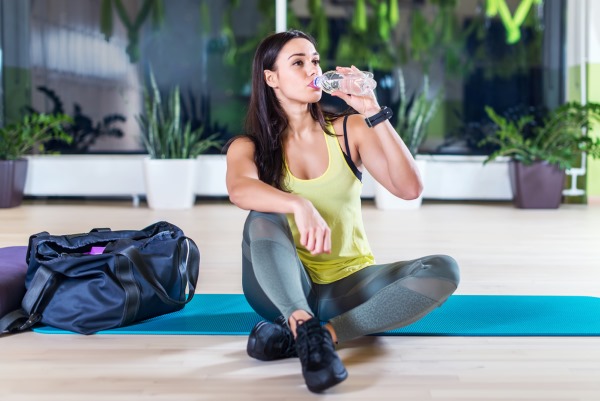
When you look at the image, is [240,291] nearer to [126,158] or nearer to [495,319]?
[495,319]

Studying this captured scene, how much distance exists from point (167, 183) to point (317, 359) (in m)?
4.59

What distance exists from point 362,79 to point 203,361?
33.0 inches

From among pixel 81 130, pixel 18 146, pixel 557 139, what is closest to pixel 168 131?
pixel 81 130

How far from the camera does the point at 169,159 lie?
641 centimetres

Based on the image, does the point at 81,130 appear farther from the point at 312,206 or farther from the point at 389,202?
the point at 312,206

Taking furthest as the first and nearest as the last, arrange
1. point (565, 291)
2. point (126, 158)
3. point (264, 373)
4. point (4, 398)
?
point (126, 158), point (565, 291), point (264, 373), point (4, 398)

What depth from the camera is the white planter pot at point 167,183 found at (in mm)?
6375

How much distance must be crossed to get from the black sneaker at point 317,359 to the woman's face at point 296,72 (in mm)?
710

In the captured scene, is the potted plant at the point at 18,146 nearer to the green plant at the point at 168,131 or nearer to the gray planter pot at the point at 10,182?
the gray planter pot at the point at 10,182

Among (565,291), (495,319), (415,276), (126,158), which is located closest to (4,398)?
(415,276)

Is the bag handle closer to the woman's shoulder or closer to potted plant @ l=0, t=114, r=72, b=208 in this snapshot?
the woman's shoulder

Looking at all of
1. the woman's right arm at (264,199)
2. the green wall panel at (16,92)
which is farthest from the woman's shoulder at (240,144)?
the green wall panel at (16,92)

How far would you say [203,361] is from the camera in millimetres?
2211

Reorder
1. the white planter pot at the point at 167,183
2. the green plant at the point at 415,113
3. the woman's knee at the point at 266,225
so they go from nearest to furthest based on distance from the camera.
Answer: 1. the woman's knee at the point at 266,225
2. the white planter pot at the point at 167,183
3. the green plant at the point at 415,113
